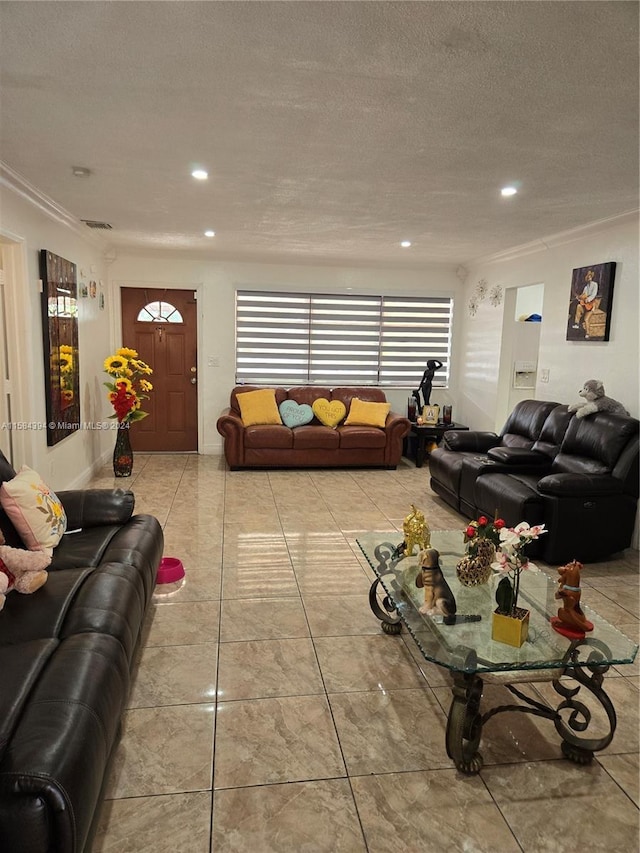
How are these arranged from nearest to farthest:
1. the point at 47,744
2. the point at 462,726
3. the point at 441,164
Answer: the point at 47,744, the point at 462,726, the point at 441,164

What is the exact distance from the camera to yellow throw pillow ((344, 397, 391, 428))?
6.55 meters

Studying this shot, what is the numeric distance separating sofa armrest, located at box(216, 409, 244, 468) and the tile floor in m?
2.68

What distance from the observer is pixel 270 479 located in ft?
19.3

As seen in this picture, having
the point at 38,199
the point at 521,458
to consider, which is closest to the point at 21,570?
the point at 38,199

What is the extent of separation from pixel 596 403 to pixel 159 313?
4.87 metres

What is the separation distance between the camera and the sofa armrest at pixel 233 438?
6.11 meters

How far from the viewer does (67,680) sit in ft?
5.27

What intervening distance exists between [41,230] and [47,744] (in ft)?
12.7

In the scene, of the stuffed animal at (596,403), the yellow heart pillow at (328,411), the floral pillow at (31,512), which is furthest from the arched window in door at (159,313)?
the stuffed animal at (596,403)

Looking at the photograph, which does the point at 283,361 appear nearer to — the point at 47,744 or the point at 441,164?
the point at 441,164

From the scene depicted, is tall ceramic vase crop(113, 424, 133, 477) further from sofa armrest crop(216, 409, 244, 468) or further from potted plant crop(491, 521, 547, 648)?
potted plant crop(491, 521, 547, 648)

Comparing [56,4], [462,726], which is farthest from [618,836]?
A: [56,4]

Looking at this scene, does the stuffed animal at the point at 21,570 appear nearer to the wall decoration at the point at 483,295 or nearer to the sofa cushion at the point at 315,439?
the sofa cushion at the point at 315,439

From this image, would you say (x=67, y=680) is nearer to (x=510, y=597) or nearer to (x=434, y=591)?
(x=434, y=591)
